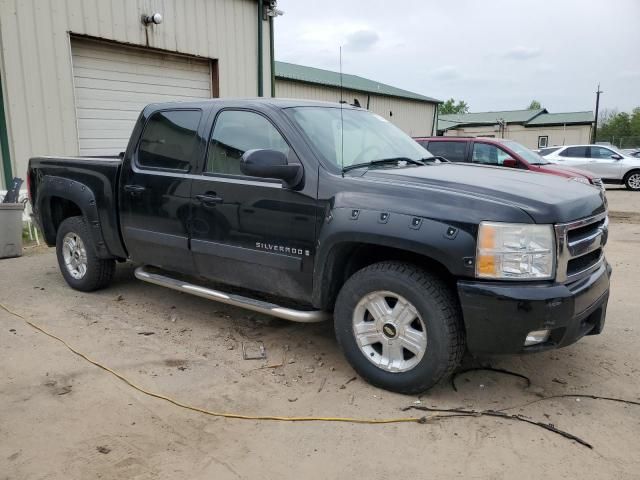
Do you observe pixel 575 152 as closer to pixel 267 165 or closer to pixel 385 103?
pixel 385 103

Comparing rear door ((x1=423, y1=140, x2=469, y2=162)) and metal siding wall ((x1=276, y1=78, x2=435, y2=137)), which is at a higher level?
metal siding wall ((x1=276, y1=78, x2=435, y2=137))

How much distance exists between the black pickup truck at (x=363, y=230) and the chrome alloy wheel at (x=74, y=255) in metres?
0.62

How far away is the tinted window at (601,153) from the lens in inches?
719

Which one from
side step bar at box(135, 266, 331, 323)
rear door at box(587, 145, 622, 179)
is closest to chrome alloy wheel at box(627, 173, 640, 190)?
rear door at box(587, 145, 622, 179)

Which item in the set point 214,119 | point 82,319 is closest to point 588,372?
point 214,119

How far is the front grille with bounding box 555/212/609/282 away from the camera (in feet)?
9.89

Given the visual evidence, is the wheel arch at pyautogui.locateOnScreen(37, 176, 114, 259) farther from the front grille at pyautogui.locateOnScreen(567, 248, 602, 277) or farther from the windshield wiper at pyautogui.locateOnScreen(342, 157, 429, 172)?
the front grille at pyautogui.locateOnScreen(567, 248, 602, 277)

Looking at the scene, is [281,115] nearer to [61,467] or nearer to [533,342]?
[533,342]

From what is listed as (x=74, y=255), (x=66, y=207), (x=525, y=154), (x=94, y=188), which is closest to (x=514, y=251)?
(x=94, y=188)

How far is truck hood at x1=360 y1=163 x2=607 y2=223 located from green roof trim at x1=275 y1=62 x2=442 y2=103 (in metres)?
17.4

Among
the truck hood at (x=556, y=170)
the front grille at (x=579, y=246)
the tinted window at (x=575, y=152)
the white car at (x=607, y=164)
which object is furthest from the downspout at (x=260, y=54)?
the tinted window at (x=575, y=152)

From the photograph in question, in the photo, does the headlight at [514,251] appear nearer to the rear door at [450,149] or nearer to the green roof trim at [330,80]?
the rear door at [450,149]

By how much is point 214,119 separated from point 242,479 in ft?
8.97

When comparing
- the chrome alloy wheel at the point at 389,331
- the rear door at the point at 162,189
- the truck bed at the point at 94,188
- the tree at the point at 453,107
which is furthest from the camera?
the tree at the point at 453,107
